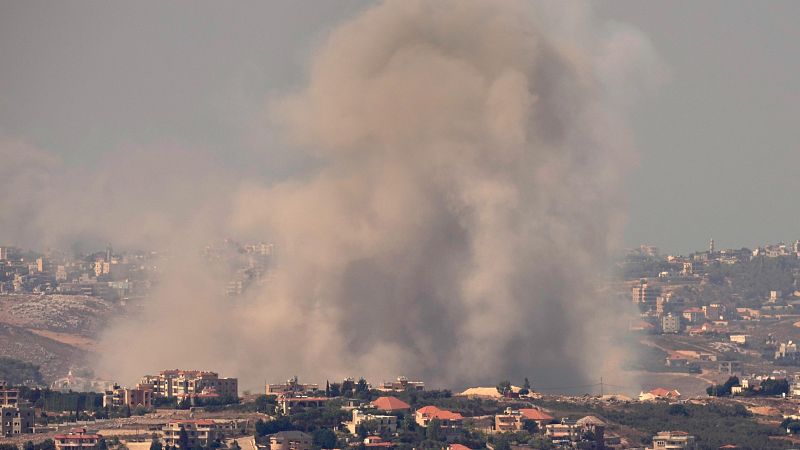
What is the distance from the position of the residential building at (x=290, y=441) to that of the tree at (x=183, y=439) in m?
2.13

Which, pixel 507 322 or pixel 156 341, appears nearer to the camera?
pixel 507 322

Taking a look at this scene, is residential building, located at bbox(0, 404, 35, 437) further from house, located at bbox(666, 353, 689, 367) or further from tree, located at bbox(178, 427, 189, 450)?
house, located at bbox(666, 353, 689, 367)

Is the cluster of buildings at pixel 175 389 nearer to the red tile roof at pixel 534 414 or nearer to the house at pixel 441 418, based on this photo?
the house at pixel 441 418

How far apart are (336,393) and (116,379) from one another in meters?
12.3

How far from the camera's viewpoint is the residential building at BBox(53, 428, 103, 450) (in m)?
63.0

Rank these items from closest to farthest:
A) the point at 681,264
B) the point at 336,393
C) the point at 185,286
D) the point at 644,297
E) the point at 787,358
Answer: the point at 336,393 → the point at 185,286 → the point at 787,358 → the point at 644,297 → the point at 681,264

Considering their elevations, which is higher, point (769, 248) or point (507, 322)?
point (769, 248)

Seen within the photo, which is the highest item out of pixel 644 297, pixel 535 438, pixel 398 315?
pixel 644 297

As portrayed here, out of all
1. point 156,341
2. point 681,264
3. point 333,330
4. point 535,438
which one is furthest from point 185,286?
point 681,264

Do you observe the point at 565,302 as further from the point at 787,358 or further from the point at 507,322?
the point at 787,358

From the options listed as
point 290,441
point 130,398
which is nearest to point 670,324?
point 130,398

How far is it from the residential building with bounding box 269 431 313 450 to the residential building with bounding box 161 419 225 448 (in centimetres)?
164

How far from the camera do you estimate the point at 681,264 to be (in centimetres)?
15062

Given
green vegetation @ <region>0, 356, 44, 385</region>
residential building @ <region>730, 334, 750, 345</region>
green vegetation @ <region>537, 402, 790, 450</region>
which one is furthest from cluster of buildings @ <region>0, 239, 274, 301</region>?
green vegetation @ <region>537, 402, 790, 450</region>
